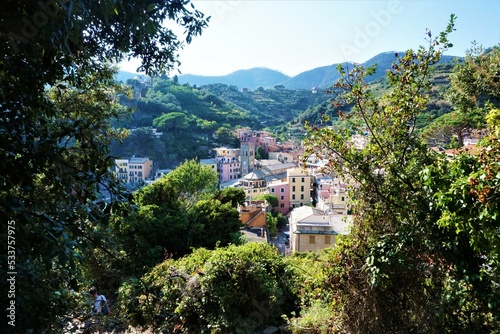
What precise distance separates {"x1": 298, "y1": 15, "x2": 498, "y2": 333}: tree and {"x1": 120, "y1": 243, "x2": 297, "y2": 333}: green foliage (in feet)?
4.67

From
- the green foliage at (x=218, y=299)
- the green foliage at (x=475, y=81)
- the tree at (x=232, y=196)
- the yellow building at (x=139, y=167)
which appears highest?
the green foliage at (x=475, y=81)

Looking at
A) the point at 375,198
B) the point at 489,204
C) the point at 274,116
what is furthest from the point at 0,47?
the point at 274,116

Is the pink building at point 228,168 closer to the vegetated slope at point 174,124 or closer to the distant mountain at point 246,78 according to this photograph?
the vegetated slope at point 174,124

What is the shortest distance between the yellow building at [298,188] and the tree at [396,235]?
31.2 meters

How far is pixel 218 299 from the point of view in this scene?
4.64m

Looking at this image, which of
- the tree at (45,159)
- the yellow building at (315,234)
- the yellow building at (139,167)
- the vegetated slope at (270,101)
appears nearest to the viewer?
the tree at (45,159)

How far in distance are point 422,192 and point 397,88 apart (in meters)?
1.17

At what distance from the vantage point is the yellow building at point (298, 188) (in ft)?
114

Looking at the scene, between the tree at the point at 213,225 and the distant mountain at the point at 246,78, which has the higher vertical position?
the distant mountain at the point at 246,78

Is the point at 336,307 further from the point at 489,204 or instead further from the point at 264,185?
the point at 264,185

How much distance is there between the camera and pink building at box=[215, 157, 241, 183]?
155ft

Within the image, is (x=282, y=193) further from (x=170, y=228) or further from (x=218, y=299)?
(x=218, y=299)

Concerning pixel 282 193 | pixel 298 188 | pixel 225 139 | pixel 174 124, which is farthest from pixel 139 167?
pixel 298 188

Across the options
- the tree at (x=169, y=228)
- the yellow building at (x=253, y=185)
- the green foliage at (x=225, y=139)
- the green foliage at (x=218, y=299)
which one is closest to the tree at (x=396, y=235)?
the green foliage at (x=218, y=299)
